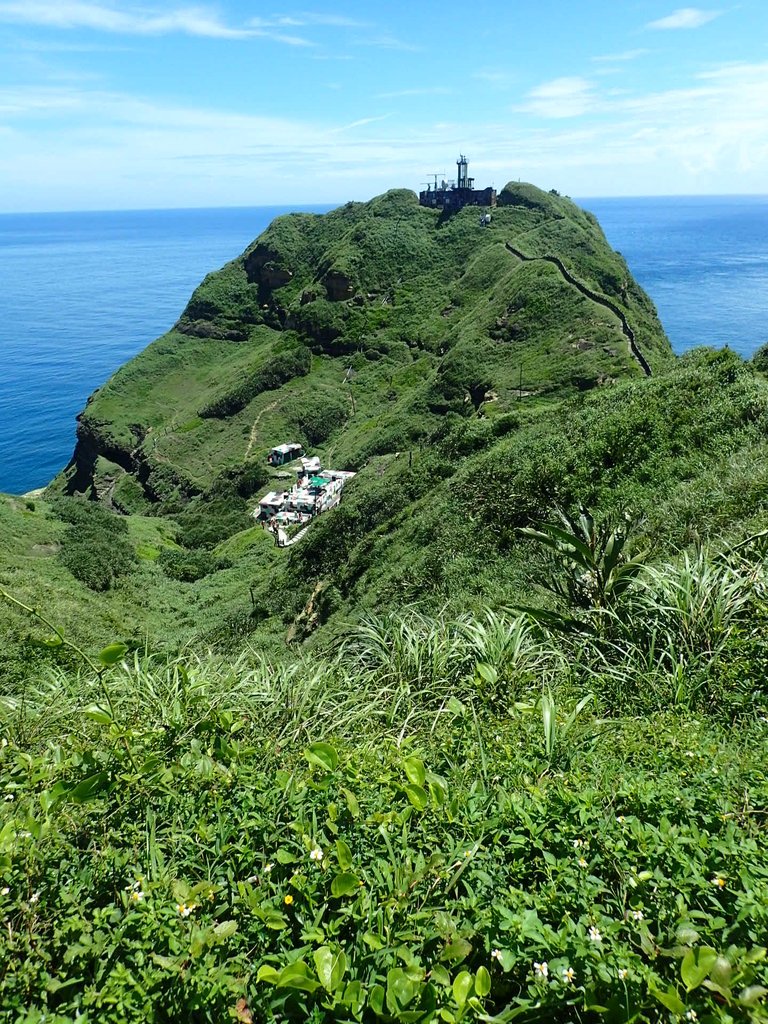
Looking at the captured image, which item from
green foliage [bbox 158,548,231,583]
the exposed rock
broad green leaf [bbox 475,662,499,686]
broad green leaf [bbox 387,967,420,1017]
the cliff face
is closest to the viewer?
broad green leaf [bbox 387,967,420,1017]

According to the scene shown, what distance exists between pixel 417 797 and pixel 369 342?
6980 centimetres

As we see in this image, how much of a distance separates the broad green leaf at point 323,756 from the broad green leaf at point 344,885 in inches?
24.6

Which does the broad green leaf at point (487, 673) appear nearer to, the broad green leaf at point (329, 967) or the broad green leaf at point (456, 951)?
the broad green leaf at point (456, 951)

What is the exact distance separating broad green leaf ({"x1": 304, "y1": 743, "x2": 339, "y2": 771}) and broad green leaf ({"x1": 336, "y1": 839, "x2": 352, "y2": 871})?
1.57 feet

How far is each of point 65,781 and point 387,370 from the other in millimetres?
65089

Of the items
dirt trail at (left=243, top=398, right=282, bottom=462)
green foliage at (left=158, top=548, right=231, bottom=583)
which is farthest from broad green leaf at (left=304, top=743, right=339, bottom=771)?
dirt trail at (left=243, top=398, right=282, bottom=462)

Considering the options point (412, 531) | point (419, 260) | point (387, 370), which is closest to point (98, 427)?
point (387, 370)

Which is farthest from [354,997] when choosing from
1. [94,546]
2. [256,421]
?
[256,421]

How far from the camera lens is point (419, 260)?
7862cm

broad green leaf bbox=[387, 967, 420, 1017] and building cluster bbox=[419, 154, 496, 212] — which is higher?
building cluster bbox=[419, 154, 496, 212]

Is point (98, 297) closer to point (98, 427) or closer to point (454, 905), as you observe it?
point (98, 427)

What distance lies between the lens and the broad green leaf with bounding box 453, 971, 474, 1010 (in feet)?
6.40

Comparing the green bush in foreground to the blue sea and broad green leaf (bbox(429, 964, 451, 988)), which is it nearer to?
broad green leaf (bbox(429, 964, 451, 988))

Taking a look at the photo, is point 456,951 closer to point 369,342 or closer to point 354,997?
point 354,997
